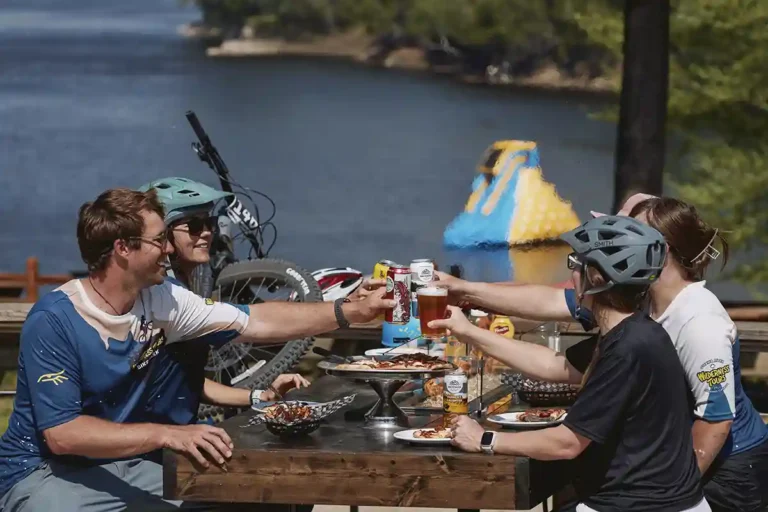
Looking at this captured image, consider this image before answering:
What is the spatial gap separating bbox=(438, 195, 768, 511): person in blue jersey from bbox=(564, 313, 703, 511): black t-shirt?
27 cm

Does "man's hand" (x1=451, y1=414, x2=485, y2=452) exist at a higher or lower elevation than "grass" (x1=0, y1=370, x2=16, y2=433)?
higher

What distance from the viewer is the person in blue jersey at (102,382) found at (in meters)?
4.20

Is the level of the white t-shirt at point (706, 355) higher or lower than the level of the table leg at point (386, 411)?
higher

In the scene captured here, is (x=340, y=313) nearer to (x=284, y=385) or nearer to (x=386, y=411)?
(x=284, y=385)

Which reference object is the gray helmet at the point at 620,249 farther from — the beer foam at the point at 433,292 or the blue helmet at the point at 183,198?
the blue helmet at the point at 183,198

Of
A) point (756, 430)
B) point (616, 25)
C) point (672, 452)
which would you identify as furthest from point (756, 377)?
point (672, 452)

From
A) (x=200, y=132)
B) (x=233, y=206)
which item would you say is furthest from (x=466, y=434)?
(x=200, y=132)

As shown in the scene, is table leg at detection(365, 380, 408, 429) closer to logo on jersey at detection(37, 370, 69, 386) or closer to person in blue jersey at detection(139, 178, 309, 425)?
person in blue jersey at detection(139, 178, 309, 425)

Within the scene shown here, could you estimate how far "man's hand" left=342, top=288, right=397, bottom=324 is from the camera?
16.0 ft

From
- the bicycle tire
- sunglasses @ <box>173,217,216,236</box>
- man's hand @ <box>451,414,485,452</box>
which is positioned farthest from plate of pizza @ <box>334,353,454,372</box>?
the bicycle tire

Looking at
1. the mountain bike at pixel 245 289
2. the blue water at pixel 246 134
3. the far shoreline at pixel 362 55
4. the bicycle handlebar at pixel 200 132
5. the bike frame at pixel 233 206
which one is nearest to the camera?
the mountain bike at pixel 245 289

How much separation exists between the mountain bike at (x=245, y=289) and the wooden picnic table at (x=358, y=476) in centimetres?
365

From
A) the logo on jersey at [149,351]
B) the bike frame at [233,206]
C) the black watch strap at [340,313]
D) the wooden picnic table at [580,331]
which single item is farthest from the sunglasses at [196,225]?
the bike frame at [233,206]

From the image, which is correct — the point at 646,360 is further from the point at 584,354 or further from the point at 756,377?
the point at 756,377
